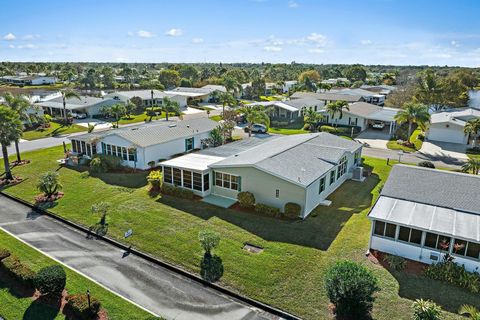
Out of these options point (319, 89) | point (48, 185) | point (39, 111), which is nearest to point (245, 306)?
point (48, 185)

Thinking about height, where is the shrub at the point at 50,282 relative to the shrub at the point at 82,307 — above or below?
above

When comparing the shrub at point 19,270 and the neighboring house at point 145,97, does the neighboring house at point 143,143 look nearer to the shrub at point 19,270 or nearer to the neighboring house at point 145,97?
the shrub at point 19,270

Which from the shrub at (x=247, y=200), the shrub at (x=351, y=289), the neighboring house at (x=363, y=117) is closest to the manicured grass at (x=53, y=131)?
the shrub at (x=247, y=200)

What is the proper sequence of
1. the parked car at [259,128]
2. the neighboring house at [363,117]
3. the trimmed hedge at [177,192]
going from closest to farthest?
1. the trimmed hedge at [177,192]
2. the parked car at [259,128]
3. the neighboring house at [363,117]

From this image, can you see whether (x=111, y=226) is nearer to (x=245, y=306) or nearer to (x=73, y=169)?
(x=245, y=306)

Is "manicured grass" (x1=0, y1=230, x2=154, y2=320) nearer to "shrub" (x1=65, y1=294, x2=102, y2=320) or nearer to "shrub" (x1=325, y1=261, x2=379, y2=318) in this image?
"shrub" (x1=65, y1=294, x2=102, y2=320)

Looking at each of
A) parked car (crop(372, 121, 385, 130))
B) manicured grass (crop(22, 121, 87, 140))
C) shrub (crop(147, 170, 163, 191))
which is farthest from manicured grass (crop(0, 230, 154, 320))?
parked car (crop(372, 121, 385, 130))
